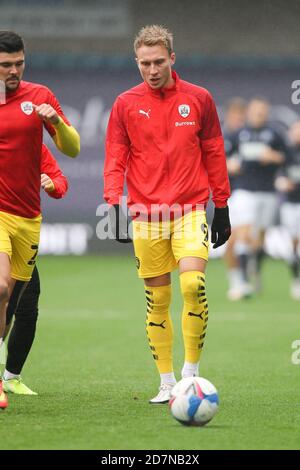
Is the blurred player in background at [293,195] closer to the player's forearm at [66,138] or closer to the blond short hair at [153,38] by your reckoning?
the blond short hair at [153,38]

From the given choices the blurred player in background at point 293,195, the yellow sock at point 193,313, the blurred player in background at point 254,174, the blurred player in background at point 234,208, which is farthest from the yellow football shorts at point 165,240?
the blurred player in background at point 293,195

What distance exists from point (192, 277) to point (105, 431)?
59.5 inches

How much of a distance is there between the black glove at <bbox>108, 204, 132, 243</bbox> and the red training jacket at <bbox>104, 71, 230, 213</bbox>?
62mm

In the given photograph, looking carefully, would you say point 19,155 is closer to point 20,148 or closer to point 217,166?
point 20,148

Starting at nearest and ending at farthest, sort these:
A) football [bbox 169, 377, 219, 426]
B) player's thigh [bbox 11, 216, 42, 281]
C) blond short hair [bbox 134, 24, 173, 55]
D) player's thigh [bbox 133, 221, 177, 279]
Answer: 1. football [bbox 169, 377, 219, 426]
2. player's thigh [bbox 11, 216, 42, 281]
3. blond short hair [bbox 134, 24, 173, 55]
4. player's thigh [bbox 133, 221, 177, 279]

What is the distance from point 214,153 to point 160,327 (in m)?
1.25

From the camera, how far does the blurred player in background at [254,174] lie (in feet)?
55.5

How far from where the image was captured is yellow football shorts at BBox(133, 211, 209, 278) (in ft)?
26.3

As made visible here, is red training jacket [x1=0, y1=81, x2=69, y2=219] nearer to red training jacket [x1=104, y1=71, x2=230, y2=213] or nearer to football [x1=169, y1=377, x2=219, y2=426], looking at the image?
red training jacket [x1=104, y1=71, x2=230, y2=213]

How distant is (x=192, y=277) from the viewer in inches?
308

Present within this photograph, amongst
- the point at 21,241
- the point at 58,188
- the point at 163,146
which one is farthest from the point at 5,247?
the point at 163,146

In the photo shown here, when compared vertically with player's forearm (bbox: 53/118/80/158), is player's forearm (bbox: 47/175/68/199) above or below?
below

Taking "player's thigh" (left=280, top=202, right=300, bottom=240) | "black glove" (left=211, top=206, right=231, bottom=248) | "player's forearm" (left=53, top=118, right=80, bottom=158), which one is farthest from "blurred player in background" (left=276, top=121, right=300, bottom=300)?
"player's forearm" (left=53, top=118, right=80, bottom=158)
